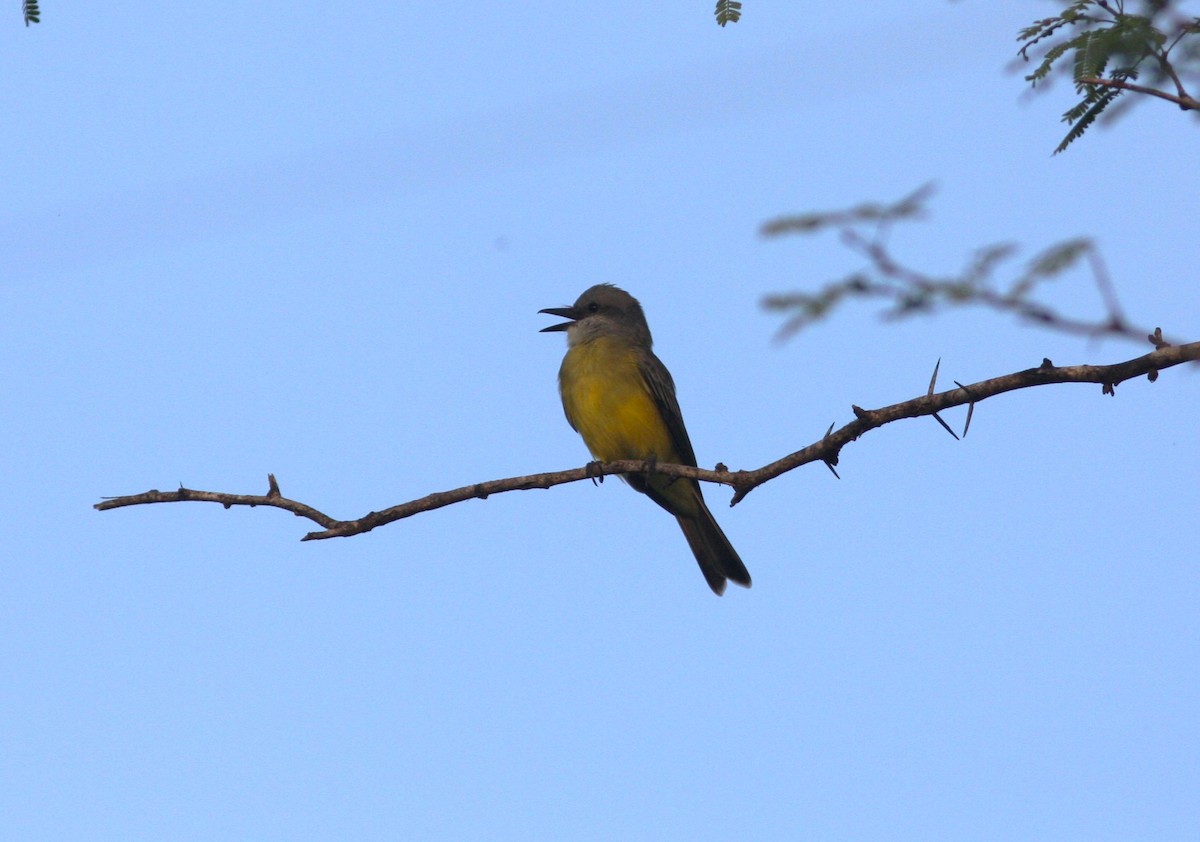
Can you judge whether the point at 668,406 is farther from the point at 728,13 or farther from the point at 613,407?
the point at 728,13

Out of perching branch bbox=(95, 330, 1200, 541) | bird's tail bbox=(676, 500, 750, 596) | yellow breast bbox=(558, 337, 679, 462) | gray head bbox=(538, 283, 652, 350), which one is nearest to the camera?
perching branch bbox=(95, 330, 1200, 541)

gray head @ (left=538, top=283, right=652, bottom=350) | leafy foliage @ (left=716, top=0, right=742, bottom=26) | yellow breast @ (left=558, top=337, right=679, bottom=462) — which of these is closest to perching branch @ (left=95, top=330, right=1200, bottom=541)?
leafy foliage @ (left=716, top=0, right=742, bottom=26)

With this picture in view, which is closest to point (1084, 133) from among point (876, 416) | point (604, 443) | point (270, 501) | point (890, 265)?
point (876, 416)

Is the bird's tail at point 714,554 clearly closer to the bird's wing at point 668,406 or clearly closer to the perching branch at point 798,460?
the bird's wing at point 668,406

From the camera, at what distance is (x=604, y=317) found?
10.5 m

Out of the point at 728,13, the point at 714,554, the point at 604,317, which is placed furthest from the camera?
the point at 604,317

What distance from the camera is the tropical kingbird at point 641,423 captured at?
9180mm

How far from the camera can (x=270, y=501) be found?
5559mm

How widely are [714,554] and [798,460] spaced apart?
422 cm

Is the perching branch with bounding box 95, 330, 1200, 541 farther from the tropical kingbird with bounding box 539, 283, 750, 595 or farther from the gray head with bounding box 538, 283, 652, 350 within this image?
the gray head with bounding box 538, 283, 652, 350

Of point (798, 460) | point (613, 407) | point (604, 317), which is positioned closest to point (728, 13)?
point (798, 460)

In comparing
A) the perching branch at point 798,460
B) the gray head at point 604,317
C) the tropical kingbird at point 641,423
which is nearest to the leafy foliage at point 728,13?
the perching branch at point 798,460

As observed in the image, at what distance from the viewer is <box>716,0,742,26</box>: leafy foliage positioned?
16.4 feet

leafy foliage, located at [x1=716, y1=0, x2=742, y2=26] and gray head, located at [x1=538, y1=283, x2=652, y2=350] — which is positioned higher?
gray head, located at [x1=538, y1=283, x2=652, y2=350]
